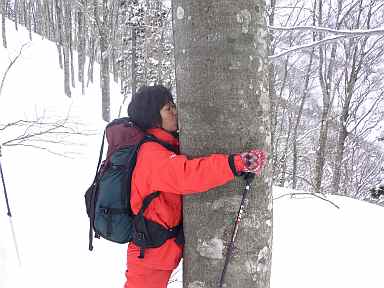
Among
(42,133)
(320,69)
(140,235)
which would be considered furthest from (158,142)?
(320,69)

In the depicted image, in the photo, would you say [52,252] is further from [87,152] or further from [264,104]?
[87,152]

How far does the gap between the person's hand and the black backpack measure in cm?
58

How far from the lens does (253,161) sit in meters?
1.65

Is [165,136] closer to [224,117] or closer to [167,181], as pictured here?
[167,181]

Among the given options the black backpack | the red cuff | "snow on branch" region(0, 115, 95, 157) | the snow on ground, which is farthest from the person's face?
"snow on branch" region(0, 115, 95, 157)

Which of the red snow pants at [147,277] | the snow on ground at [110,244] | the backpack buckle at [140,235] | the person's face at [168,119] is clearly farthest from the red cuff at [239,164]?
the snow on ground at [110,244]

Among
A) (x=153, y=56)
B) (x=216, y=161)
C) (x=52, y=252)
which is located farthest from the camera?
(x=153, y=56)

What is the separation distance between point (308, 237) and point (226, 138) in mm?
3867

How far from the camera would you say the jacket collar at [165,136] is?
2.21m

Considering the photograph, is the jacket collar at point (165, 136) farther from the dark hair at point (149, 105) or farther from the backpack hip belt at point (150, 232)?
the backpack hip belt at point (150, 232)

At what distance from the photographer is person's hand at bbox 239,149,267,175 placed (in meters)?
1.65

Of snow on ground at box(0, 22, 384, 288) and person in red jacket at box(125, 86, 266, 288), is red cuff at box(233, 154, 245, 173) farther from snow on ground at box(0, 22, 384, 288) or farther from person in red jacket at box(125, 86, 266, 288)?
snow on ground at box(0, 22, 384, 288)

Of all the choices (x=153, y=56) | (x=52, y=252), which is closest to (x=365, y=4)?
(x=153, y=56)

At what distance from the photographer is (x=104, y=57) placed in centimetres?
1798
